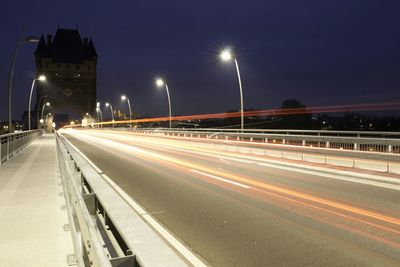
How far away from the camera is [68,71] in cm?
17800

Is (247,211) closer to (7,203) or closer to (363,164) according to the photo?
(7,203)

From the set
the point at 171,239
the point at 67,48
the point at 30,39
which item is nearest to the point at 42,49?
the point at 67,48

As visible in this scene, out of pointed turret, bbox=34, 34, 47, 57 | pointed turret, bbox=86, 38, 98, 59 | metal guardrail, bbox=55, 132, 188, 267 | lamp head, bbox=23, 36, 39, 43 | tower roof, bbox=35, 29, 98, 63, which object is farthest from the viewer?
pointed turret, bbox=86, 38, 98, 59

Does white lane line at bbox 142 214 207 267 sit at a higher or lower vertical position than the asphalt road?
Answer: higher

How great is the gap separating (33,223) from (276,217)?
15.1ft

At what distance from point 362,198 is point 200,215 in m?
Result: 4.34

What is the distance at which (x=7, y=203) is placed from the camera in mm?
9820

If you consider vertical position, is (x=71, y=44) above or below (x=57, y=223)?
above

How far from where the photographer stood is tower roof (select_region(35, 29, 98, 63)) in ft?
576

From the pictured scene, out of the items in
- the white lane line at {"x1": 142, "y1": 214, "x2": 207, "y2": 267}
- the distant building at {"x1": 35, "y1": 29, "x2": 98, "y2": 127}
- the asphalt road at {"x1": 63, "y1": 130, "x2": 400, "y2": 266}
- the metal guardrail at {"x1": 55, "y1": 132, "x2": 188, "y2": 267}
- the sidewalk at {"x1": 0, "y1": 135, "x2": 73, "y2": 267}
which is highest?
the distant building at {"x1": 35, "y1": 29, "x2": 98, "y2": 127}

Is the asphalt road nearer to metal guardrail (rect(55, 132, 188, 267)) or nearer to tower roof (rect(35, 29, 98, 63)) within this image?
metal guardrail (rect(55, 132, 188, 267))

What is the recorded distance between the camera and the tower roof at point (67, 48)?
17562 cm

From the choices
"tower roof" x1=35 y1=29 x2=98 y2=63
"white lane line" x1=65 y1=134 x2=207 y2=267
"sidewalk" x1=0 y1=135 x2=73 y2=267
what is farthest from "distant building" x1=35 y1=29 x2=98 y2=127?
"white lane line" x1=65 y1=134 x2=207 y2=267

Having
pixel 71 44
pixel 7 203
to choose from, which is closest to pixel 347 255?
pixel 7 203
